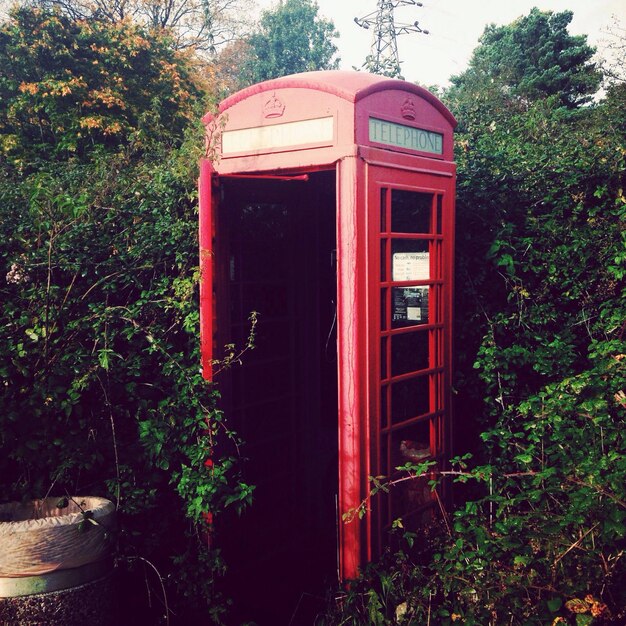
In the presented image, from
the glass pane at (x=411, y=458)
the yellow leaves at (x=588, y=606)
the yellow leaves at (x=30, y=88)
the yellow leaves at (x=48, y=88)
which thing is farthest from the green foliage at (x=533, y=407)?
the yellow leaves at (x=30, y=88)

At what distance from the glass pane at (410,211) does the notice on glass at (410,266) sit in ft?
0.49

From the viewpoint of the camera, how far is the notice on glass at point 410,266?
12.5 ft

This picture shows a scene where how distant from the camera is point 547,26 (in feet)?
69.3

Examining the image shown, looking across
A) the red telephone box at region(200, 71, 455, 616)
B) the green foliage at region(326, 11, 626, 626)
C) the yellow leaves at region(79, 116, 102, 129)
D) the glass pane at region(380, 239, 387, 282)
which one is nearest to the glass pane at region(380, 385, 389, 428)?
the red telephone box at region(200, 71, 455, 616)

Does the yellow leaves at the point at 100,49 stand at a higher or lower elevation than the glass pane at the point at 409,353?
higher

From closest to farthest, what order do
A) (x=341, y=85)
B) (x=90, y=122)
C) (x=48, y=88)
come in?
1. (x=341, y=85)
2. (x=90, y=122)
3. (x=48, y=88)

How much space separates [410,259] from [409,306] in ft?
0.95

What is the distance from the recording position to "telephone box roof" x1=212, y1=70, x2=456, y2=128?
351 cm

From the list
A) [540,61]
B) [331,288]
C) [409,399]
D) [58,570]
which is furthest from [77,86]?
[540,61]

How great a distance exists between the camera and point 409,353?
3947 millimetres

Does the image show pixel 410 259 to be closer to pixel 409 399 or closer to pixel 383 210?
pixel 383 210

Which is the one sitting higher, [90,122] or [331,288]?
[90,122]

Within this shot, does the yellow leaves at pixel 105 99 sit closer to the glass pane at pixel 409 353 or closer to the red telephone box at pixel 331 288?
the red telephone box at pixel 331 288

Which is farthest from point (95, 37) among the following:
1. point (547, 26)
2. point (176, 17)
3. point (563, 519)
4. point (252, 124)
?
point (547, 26)
